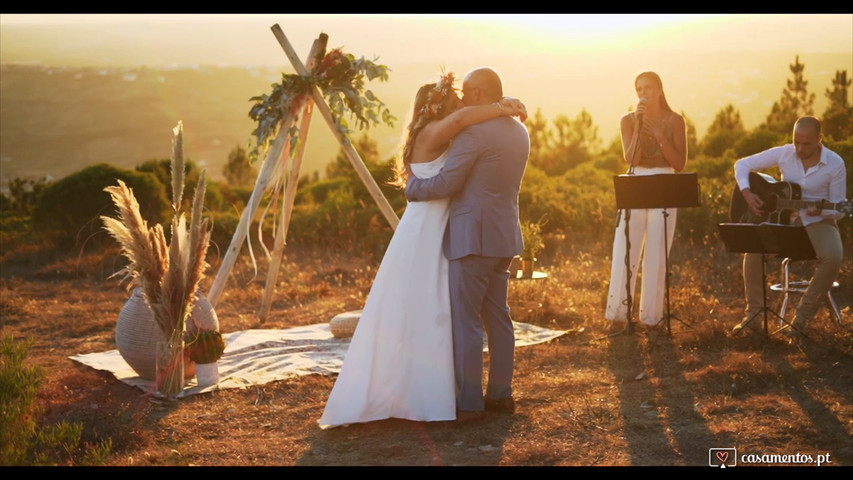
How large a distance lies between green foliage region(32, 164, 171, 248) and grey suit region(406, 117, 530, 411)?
10.2 m

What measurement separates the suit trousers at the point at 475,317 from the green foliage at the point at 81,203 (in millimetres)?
10140

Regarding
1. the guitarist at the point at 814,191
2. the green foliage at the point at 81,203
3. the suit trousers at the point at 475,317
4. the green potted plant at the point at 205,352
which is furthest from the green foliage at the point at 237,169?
the suit trousers at the point at 475,317

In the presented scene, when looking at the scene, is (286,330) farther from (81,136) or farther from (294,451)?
(81,136)

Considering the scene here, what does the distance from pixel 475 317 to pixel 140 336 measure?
8.63 ft

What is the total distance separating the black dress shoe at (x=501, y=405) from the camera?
5.71 meters

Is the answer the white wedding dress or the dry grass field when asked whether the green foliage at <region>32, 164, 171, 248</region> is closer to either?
the dry grass field

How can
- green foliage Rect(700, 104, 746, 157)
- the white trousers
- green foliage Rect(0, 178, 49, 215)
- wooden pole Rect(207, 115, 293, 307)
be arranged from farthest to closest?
green foliage Rect(700, 104, 746, 157) → green foliage Rect(0, 178, 49, 215) → wooden pole Rect(207, 115, 293, 307) → the white trousers

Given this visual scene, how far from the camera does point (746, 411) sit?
18.2ft

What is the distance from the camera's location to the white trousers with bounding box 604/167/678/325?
769 centimetres

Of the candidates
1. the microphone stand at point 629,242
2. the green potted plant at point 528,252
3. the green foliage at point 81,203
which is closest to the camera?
the microphone stand at point 629,242

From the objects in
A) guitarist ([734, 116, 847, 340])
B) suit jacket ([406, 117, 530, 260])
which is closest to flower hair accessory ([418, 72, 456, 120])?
suit jacket ([406, 117, 530, 260])

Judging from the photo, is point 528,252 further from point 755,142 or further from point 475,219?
point 755,142

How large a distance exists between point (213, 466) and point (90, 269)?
8.72 meters

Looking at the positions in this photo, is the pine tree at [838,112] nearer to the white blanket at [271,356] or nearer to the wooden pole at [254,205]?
the white blanket at [271,356]
